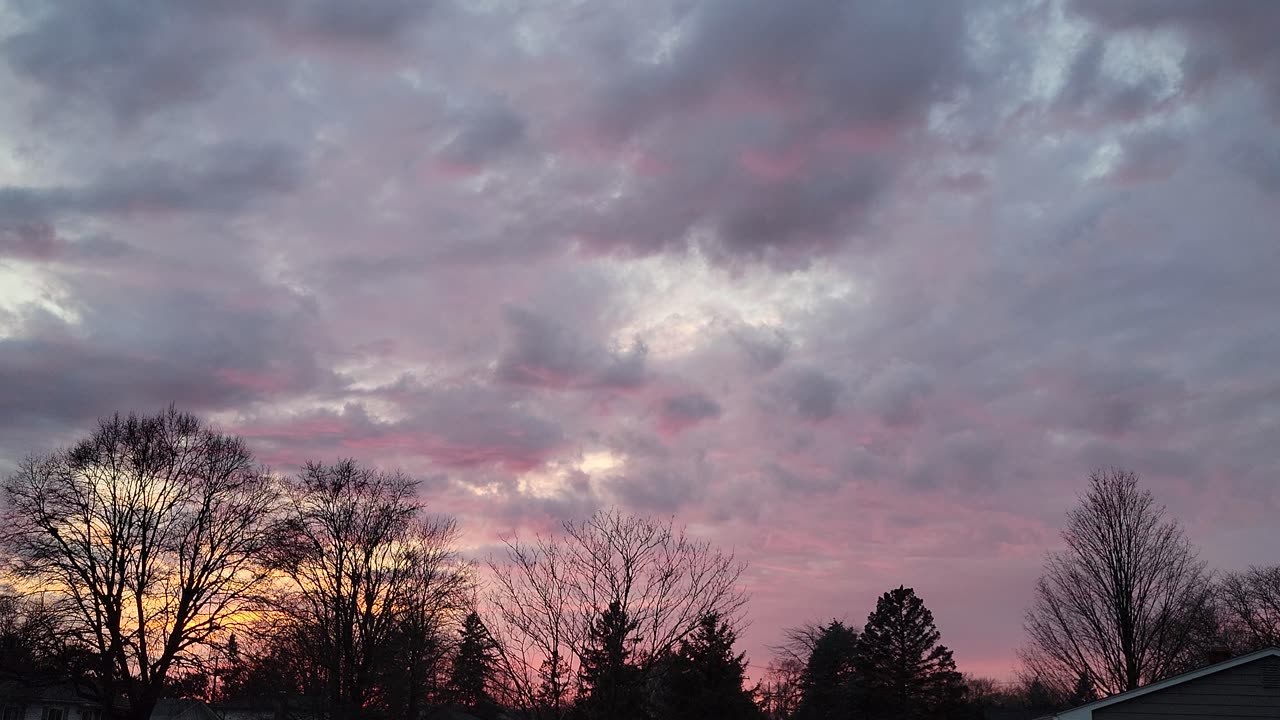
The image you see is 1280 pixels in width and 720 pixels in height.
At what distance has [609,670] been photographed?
→ 1684cm

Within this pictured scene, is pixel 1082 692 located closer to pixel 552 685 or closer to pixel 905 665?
pixel 905 665

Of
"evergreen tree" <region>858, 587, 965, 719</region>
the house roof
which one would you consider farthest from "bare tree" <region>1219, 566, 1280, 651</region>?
the house roof

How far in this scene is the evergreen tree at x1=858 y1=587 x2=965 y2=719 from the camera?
59281 mm

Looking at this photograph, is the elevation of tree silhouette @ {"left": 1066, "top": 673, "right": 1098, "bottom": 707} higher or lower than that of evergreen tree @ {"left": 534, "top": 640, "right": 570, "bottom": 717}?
lower

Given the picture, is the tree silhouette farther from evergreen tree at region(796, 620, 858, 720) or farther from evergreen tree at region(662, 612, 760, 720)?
evergreen tree at region(796, 620, 858, 720)

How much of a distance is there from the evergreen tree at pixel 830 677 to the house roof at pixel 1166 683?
4334 centimetres

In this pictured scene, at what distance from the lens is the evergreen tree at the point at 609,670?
55.2 feet

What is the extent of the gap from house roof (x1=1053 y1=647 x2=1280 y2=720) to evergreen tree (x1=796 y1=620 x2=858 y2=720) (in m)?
43.3

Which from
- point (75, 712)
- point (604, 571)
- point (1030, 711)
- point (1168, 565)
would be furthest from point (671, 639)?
point (75, 712)

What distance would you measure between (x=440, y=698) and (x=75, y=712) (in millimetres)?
41880

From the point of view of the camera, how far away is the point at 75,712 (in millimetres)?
67062

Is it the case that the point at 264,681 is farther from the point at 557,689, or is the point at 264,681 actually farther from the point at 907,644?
the point at 907,644

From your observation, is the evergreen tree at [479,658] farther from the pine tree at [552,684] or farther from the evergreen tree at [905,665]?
the evergreen tree at [905,665]

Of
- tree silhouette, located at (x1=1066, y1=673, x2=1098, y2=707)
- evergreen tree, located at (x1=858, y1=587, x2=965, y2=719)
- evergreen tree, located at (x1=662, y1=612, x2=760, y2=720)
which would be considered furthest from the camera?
evergreen tree, located at (x1=858, y1=587, x2=965, y2=719)
